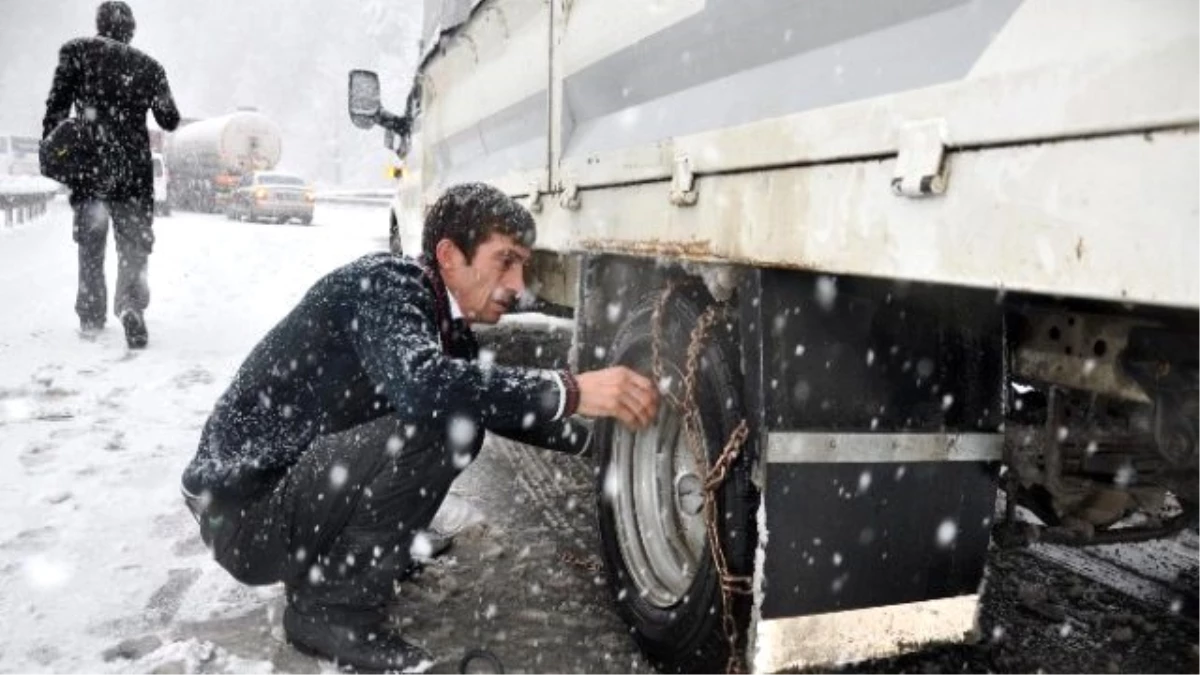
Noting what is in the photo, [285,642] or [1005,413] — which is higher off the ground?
[1005,413]

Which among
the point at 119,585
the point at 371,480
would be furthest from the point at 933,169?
the point at 119,585

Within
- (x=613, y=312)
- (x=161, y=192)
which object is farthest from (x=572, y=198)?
(x=161, y=192)

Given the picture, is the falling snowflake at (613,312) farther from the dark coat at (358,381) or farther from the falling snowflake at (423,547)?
the falling snowflake at (423,547)

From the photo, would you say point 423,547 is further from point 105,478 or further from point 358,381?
point 105,478

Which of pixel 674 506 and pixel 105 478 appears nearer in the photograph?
pixel 674 506

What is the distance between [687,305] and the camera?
190 cm

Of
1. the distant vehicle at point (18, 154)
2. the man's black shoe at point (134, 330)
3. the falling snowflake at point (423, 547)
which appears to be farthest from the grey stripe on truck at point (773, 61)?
the distant vehicle at point (18, 154)

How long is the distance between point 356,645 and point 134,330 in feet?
14.2

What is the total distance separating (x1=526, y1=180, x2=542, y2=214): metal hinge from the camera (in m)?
2.69

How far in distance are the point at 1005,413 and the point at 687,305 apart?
0.70 meters

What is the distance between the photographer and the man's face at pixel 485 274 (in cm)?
211

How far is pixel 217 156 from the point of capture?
24625mm

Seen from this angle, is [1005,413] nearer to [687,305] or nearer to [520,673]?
[687,305]

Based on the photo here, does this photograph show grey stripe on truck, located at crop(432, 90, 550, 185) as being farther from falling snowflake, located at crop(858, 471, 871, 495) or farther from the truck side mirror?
falling snowflake, located at crop(858, 471, 871, 495)
